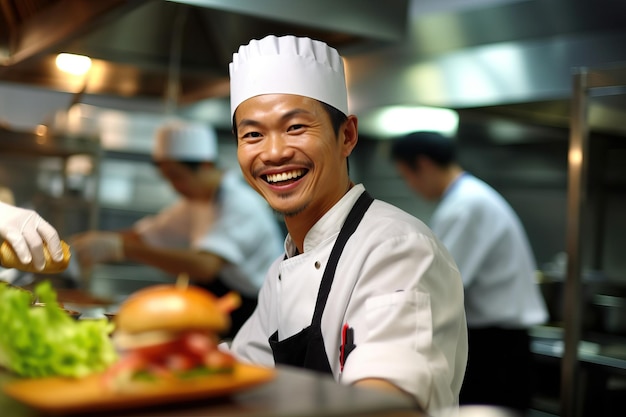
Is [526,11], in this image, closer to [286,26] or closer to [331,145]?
[286,26]

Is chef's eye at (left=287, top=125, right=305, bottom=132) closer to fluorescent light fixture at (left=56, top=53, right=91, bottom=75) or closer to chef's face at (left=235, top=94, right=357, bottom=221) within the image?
chef's face at (left=235, top=94, right=357, bottom=221)

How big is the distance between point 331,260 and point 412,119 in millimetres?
2108

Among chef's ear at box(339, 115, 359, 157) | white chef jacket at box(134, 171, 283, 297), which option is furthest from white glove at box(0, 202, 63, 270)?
white chef jacket at box(134, 171, 283, 297)

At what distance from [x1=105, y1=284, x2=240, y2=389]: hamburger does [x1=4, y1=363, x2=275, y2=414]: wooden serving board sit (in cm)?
1

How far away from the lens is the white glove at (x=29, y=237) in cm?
146

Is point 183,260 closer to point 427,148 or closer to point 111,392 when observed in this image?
point 427,148

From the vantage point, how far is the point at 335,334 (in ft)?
4.52

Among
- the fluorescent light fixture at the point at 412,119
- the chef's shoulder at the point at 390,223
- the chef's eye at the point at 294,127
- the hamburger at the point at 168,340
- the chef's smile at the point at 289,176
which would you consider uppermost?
the fluorescent light fixture at the point at 412,119

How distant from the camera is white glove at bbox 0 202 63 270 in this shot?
1.46m

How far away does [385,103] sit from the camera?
10.7 ft

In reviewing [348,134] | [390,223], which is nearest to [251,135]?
[348,134]

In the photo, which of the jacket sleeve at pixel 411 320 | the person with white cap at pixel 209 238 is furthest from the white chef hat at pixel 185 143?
the jacket sleeve at pixel 411 320

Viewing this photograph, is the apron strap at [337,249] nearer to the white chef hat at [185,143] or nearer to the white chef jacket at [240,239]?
the white chef jacket at [240,239]

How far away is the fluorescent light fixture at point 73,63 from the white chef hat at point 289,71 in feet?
3.63
